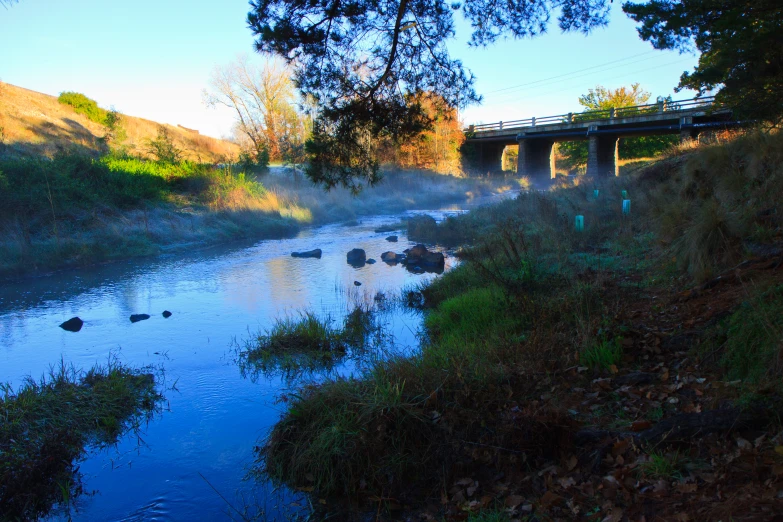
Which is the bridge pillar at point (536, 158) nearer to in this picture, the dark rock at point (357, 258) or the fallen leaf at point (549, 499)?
the dark rock at point (357, 258)

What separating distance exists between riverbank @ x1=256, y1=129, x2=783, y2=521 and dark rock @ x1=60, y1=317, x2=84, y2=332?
7.09 meters

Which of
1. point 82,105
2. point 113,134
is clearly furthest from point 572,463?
point 82,105

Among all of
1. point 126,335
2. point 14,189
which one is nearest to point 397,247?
point 126,335

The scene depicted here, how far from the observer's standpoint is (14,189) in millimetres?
17969

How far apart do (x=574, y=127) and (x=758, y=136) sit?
104 ft

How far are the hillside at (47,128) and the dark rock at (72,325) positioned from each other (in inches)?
620

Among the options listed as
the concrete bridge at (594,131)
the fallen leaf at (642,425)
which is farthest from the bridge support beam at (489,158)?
the fallen leaf at (642,425)

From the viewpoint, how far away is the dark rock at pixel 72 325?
10867 mm

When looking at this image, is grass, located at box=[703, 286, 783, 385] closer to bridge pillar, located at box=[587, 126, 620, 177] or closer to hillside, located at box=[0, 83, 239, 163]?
hillside, located at box=[0, 83, 239, 163]

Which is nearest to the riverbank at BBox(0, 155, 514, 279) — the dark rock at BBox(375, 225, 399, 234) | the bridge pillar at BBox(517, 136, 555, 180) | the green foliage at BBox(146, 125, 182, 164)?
the green foliage at BBox(146, 125, 182, 164)

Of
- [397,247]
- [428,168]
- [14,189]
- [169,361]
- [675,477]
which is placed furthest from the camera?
[428,168]

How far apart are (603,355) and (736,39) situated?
6.98 meters

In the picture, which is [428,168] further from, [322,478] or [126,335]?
[322,478]

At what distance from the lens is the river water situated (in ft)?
17.8
